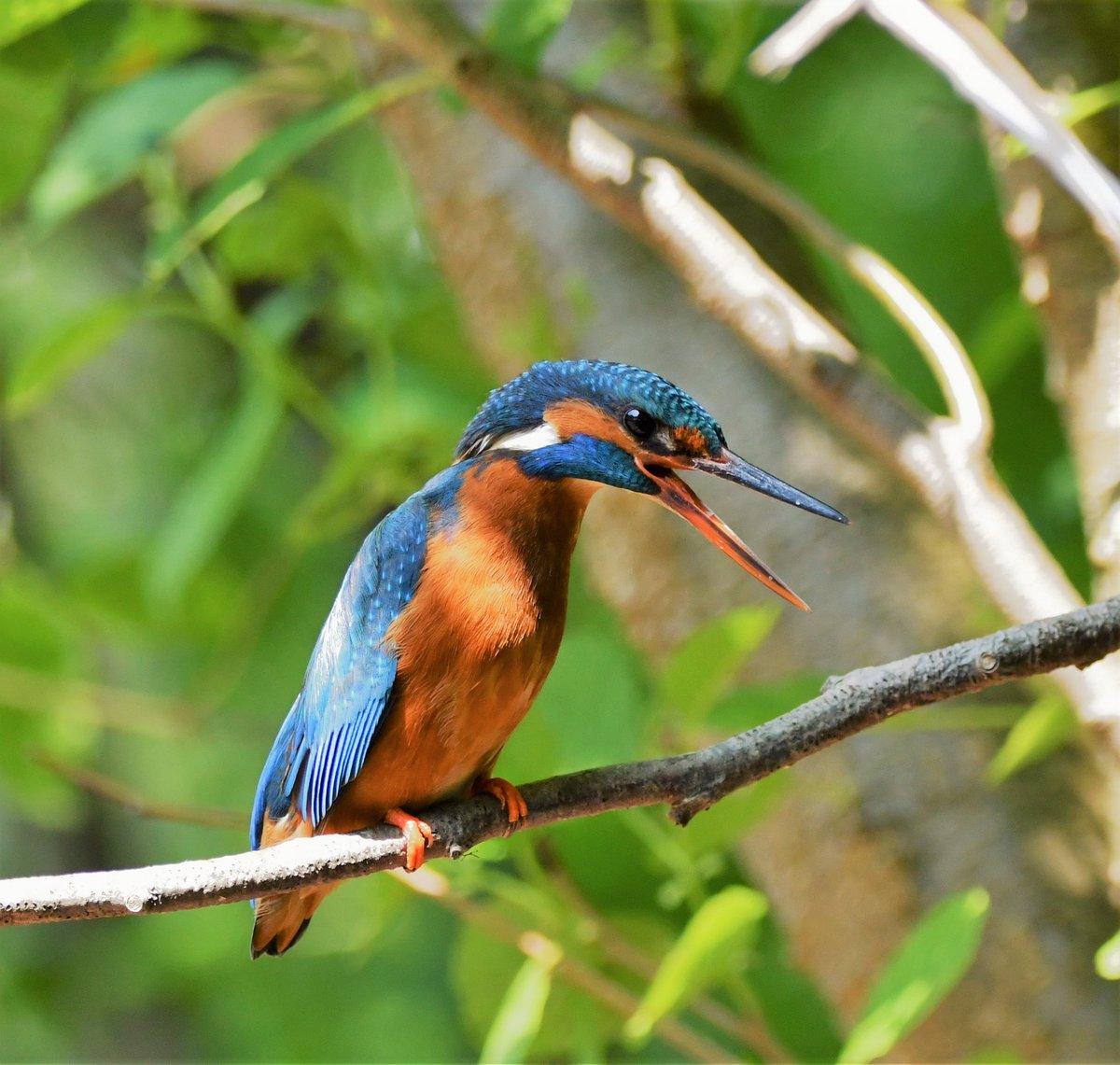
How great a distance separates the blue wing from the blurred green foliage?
0.28 metres

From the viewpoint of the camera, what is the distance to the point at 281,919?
183 centimetres

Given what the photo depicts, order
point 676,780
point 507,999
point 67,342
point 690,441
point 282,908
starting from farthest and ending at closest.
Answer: point 67,342 < point 507,999 < point 282,908 < point 690,441 < point 676,780

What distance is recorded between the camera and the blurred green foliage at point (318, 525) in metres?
1.98

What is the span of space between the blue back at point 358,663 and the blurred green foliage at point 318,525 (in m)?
0.28

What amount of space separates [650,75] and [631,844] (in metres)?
1.45

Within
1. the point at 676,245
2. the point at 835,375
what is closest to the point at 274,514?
the point at 676,245

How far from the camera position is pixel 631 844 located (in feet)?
7.72

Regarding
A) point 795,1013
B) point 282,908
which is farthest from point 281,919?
point 795,1013

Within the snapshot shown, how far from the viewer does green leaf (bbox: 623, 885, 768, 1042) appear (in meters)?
1.68

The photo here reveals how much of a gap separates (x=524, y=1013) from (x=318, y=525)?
1.07 metres

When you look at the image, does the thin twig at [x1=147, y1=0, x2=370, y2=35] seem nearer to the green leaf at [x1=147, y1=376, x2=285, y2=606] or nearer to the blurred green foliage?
the blurred green foliage

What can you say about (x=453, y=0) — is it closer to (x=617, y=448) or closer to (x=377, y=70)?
(x=377, y=70)

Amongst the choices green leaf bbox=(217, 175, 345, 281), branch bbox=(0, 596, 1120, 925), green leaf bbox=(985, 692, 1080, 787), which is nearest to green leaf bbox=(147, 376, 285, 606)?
green leaf bbox=(217, 175, 345, 281)

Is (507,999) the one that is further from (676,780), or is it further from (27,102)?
(27,102)
